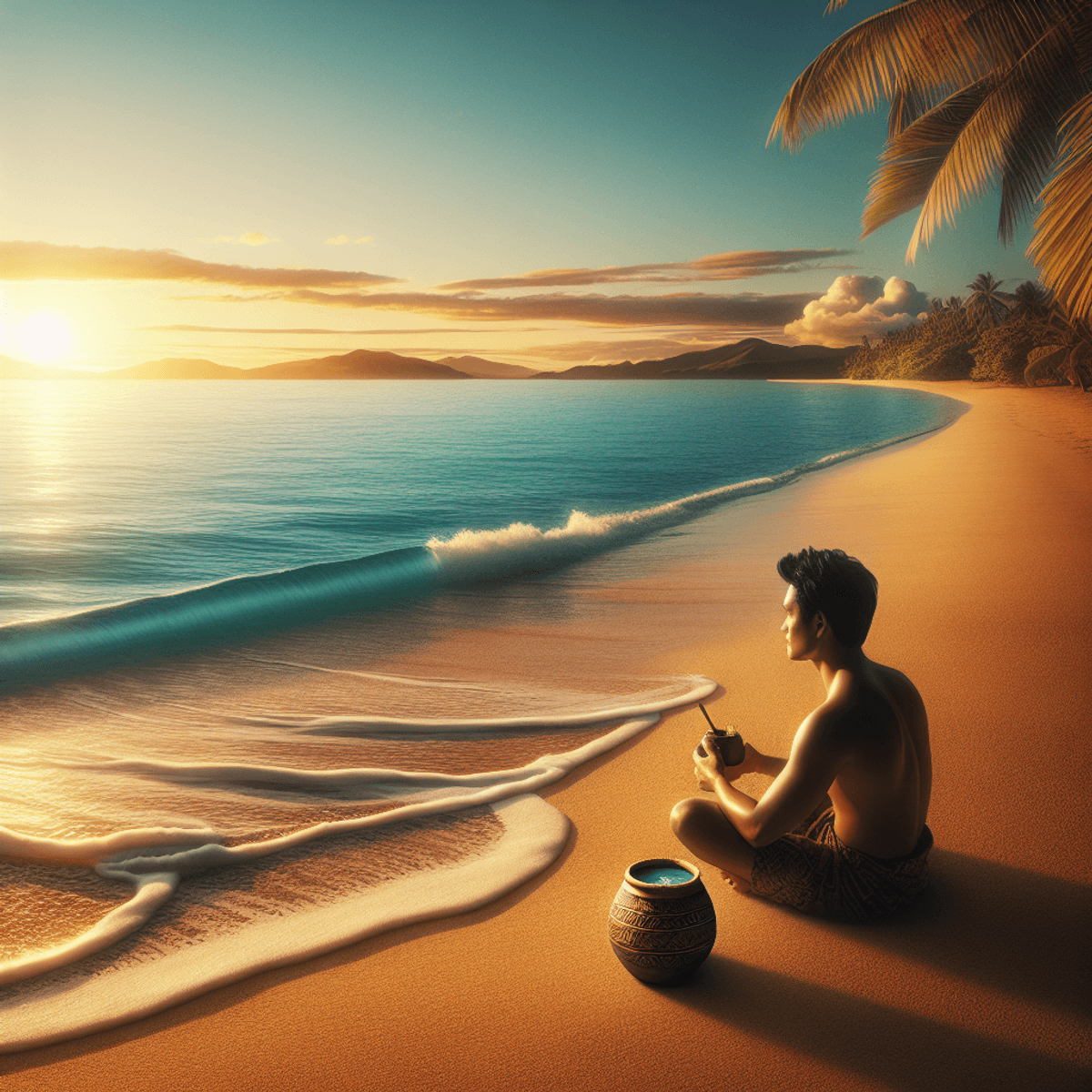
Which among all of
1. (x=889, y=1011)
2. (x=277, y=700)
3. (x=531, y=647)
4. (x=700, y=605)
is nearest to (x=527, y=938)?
(x=889, y=1011)

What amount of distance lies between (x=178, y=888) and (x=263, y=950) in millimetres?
837

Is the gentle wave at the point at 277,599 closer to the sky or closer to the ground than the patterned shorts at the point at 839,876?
closer to the ground

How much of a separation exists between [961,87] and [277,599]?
11.8 metres

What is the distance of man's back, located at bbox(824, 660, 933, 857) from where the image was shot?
275 cm

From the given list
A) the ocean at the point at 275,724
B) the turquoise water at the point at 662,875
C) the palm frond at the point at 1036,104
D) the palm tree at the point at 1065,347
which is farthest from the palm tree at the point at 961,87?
the palm tree at the point at 1065,347

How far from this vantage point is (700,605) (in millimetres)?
8875

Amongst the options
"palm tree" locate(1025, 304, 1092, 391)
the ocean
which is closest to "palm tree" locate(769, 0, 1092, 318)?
the ocean

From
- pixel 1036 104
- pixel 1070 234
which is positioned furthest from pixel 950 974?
pixel 1036 104

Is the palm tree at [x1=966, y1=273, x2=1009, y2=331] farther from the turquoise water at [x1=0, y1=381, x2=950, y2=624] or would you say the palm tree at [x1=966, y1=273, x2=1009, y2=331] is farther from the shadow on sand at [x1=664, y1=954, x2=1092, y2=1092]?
the shadow on sand at [x1=664, y1=954, x2=1092, y2=1092]

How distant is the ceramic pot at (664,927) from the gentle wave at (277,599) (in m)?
7.04

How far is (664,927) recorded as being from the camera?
2682 millimetres

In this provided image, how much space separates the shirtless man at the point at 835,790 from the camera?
275cm

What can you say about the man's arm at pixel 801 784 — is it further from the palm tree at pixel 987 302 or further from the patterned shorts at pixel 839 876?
the palm tree at pixel 987 302

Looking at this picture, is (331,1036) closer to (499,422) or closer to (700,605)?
(700,605)
